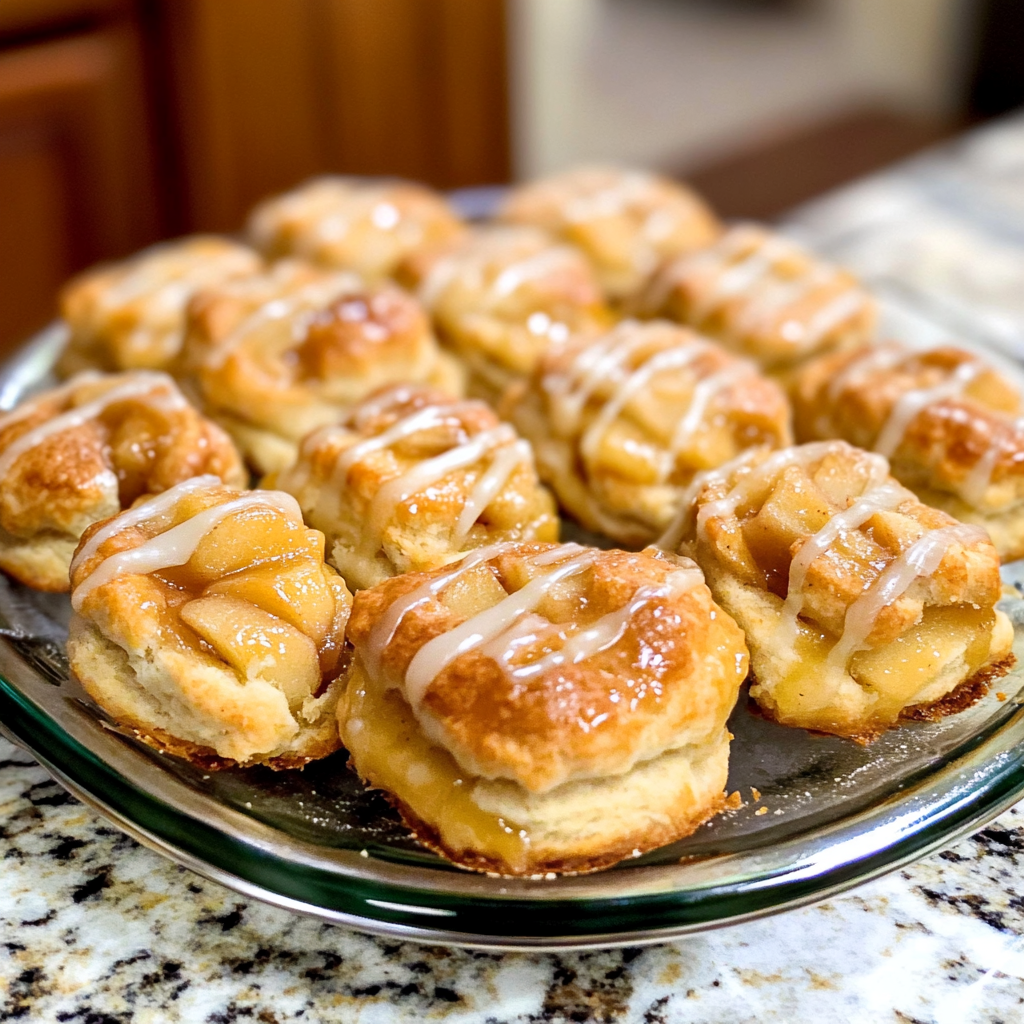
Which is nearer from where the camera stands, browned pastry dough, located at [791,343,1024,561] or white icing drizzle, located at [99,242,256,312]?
browned pastry dough, located at [791,343,1024,561]

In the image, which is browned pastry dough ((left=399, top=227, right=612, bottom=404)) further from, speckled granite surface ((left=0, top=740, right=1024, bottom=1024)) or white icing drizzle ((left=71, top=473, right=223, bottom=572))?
speckled granite surface ((left=0, top=740, right=1024, bottom=1024))

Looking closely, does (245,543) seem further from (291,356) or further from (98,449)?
(291,356)

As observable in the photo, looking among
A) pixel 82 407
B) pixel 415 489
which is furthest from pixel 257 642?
pixel 82 407

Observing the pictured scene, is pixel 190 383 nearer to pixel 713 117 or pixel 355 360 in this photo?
pixel 355 360

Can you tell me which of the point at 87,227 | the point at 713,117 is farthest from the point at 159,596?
the point at 713,117

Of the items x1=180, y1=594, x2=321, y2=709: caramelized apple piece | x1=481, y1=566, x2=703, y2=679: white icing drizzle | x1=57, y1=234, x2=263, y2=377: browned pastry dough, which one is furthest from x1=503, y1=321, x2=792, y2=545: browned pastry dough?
x1=57, y1=234, x2=263, y2=377: browned pastry dough

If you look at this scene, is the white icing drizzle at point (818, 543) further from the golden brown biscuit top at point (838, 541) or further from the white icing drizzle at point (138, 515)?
the white icing drizzle at point (138, 515)

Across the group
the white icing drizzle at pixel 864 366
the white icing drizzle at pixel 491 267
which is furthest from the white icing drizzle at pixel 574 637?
the white icing drizzle at pixel 491 267
